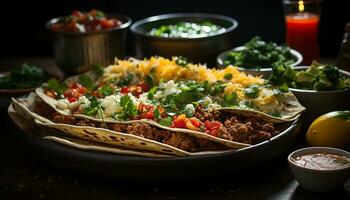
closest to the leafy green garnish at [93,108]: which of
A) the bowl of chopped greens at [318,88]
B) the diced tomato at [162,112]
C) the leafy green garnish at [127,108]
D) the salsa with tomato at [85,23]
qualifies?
the leafy green garnish at [127,108]

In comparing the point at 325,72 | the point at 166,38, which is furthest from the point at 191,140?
the point at 166,38

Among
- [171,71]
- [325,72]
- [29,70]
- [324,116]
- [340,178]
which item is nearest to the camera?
[340,178]

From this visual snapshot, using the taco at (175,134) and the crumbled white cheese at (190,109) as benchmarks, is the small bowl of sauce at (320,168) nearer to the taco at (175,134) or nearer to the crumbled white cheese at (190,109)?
the taco at (175,134)

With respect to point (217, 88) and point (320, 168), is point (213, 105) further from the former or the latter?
point (320, 168)

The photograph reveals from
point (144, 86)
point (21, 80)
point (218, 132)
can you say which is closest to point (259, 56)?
point (144, 86)

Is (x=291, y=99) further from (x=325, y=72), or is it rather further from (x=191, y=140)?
(x=191, y=140)

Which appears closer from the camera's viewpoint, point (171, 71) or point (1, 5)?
point (171, 71)
